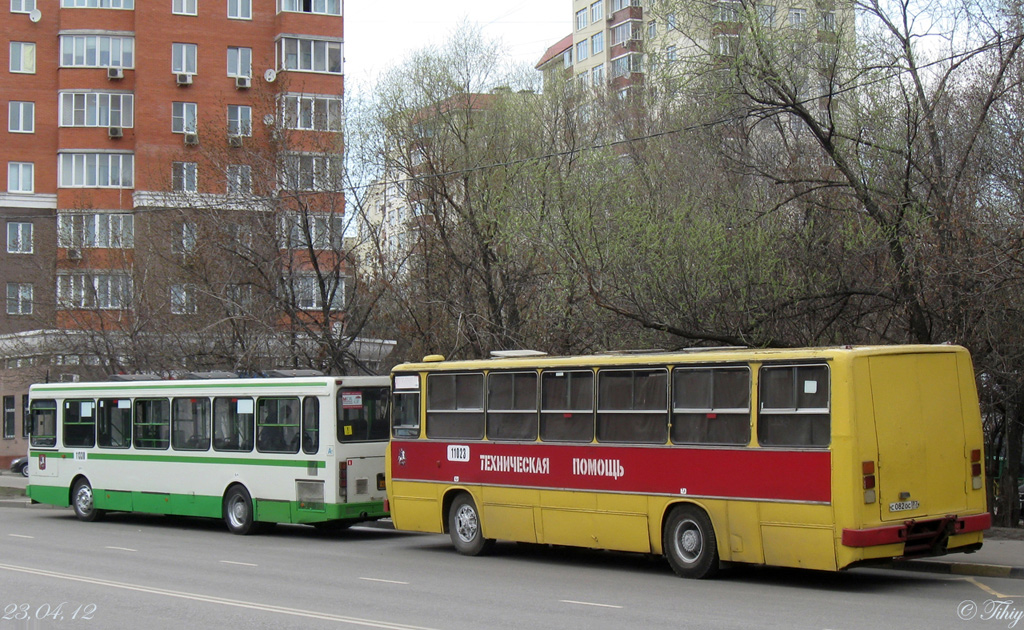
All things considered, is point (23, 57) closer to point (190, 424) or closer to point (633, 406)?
point (190, 424)

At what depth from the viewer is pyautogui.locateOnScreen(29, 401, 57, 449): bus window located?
25.1m

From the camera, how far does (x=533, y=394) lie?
1592cm

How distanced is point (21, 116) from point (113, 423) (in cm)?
3825

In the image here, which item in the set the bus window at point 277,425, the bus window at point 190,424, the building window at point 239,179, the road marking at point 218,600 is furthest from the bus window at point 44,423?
the road marking at point 218,600

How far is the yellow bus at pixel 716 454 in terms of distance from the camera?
12219 millimetres

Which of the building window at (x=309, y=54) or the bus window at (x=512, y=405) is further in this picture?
the building window at (x=309, y=54)

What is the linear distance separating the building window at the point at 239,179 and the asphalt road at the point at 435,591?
505 inches

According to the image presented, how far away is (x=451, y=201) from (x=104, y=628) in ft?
55.8

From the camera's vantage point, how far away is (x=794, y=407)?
1272 cm

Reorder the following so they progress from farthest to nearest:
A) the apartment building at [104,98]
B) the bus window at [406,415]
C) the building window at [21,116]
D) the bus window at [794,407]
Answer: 1. the building window at [21,116]
2. the apartment building at [104,98]
3. the bus window at [406,415]
4. the bus window at [794,407]

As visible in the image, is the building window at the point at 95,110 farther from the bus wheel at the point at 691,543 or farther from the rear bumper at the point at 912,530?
the rear bumper at the point at 912,530

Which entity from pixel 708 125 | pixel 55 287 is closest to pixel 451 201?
pixel 708 125

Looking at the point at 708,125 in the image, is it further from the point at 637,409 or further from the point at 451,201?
the point at 451,201

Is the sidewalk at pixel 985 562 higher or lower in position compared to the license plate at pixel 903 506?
lower
